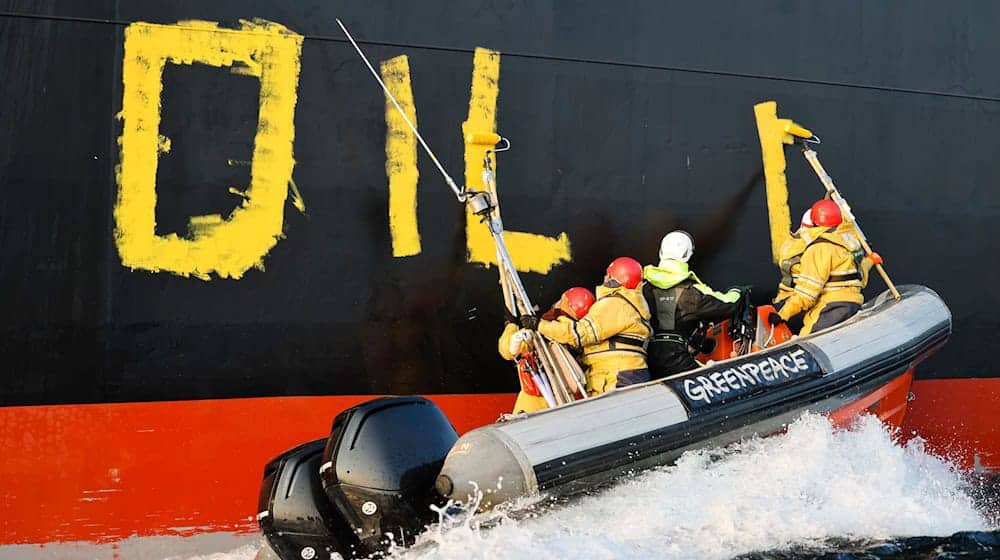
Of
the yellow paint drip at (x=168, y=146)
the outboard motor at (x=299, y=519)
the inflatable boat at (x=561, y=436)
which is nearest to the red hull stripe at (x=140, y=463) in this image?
the yellow paint drip at (x=168, y=146)

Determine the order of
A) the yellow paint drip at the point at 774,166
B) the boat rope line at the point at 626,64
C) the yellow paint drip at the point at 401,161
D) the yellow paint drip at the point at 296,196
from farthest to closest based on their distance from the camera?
the yellow paint drip at the point at 774,166 < the yellow paint drip at the point at 401,161 < the yellow paint drip at the point at 296,196 < the boat rope line at the point at 626,64

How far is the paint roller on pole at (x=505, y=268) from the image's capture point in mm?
4301

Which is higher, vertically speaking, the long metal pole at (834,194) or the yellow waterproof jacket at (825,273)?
the long metal pole at (834,194)

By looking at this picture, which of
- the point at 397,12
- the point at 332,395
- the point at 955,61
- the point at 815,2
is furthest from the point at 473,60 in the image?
the point at 955,61

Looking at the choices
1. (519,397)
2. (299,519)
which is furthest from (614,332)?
(299,519)

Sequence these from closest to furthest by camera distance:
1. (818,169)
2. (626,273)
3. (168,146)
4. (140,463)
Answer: (140,463) → (168,146) → (626,273) → (818,169)

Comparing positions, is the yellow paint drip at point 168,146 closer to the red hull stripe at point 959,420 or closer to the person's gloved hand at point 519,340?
the person's gloved hand at point 519,340

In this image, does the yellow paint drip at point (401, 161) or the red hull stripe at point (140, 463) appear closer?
the red hull stripe at point (140, 463)

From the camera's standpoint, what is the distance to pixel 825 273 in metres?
4.84

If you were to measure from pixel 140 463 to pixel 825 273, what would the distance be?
3.26 meters

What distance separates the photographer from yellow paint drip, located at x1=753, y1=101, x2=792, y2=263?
5.31 meters

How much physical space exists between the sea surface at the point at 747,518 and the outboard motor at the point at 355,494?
92 mm

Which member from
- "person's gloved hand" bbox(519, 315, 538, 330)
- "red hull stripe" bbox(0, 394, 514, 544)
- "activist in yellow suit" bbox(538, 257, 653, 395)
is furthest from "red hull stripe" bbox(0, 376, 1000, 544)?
"activist in yellow suit" bbox(538, 257, 653, 395)

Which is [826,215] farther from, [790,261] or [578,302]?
[578,302]
